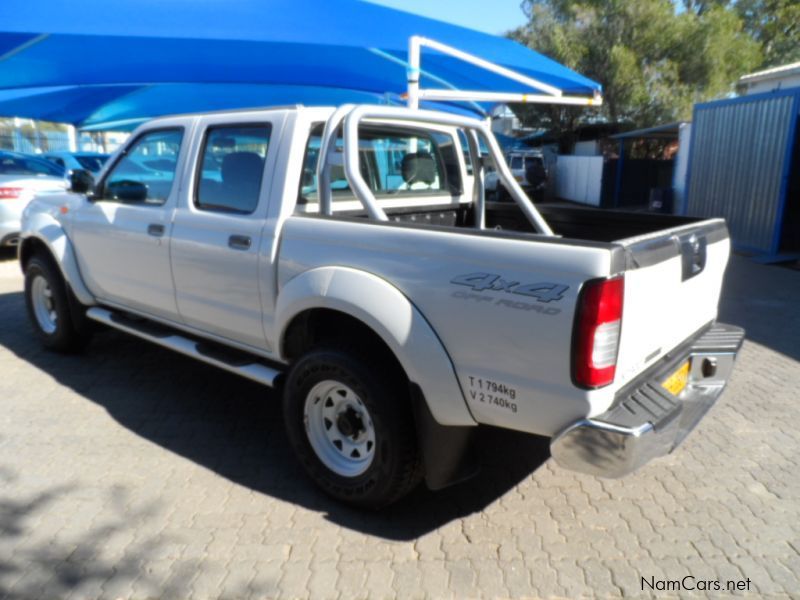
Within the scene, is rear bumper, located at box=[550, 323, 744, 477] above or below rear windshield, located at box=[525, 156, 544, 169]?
below

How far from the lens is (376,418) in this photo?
2.90 metres

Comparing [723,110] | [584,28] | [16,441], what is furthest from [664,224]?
[584,28]

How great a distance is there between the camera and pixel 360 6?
22.0ft

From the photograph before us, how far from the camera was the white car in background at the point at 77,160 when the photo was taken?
15.0m

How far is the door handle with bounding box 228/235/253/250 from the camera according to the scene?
11.2 feet

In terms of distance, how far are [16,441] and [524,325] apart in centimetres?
327

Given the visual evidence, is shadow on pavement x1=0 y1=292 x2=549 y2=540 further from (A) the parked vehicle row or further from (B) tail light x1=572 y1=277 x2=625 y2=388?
(A) the parked vehicle row

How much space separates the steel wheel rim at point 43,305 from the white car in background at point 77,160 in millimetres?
10124

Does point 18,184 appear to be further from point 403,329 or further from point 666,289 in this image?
point 666,289

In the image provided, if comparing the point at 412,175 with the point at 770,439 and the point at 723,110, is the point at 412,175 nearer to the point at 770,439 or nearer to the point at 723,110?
the point at 770,439

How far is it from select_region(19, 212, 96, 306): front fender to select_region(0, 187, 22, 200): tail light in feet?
16.9

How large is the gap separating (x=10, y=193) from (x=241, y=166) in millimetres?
7648

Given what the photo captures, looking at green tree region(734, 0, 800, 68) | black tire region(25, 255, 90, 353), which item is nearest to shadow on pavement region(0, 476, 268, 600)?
black tire region(25, 255, 90, 353)

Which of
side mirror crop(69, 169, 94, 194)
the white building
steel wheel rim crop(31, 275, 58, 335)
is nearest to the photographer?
side mirror crop(69, 169, 94, 194)
